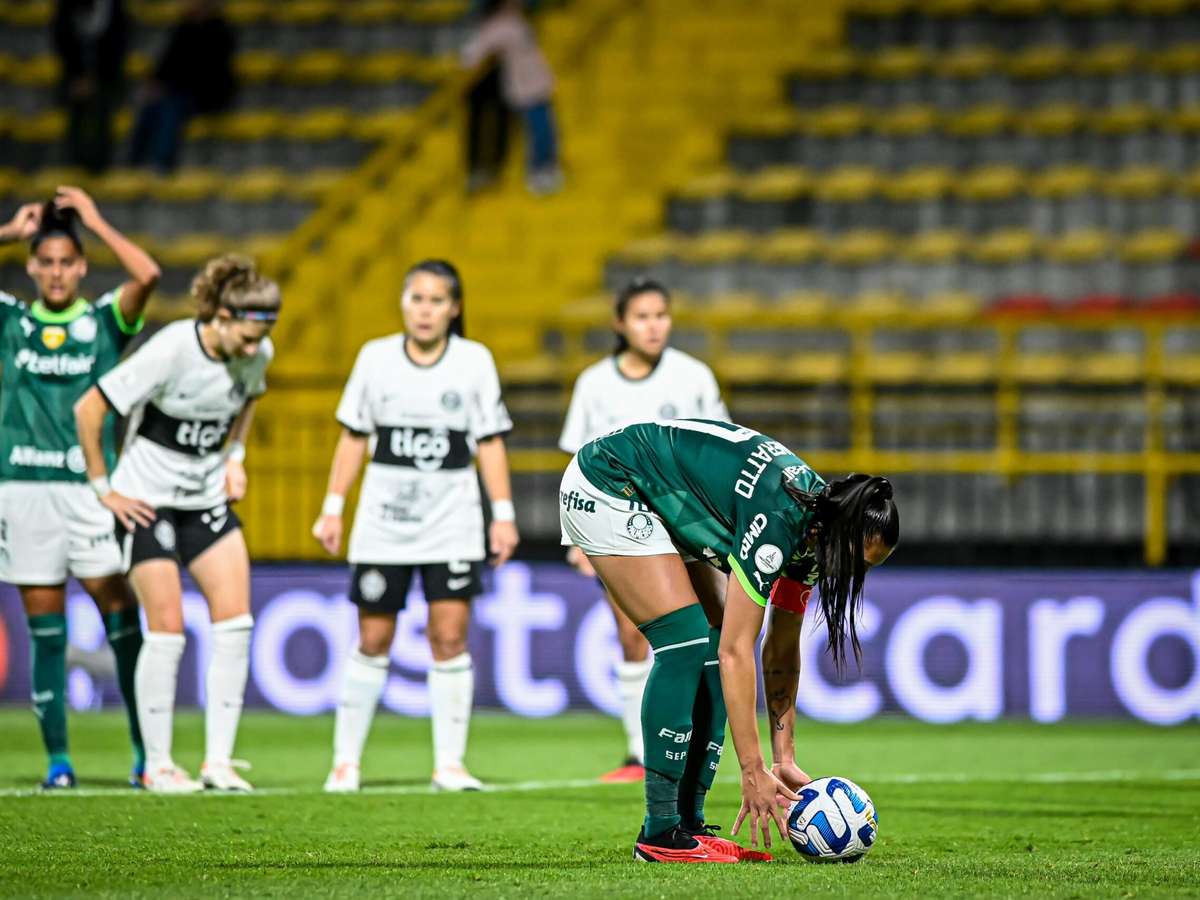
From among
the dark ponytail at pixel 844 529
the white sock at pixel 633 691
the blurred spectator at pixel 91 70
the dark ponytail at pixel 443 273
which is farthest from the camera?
the blurred spectator at pixel 91 70

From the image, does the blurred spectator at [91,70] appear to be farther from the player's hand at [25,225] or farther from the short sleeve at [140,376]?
the short sleeve at [140,376]

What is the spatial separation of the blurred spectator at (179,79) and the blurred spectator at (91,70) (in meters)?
0.28

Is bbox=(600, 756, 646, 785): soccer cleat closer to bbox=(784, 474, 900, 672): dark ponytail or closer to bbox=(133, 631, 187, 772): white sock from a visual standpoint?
bbox=(133, 631, 187, 772): white sock

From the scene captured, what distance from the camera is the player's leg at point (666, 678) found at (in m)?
6.10

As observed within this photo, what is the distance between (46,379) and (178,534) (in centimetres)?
86

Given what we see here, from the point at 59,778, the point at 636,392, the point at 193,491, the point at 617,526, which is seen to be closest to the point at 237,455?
the point at 193,491

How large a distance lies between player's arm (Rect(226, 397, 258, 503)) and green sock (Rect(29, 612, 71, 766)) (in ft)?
3.03

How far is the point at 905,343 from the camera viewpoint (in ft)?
50.0

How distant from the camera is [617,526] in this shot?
6.18m

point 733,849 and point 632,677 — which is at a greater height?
point 632,677

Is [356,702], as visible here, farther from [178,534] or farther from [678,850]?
[678,850]

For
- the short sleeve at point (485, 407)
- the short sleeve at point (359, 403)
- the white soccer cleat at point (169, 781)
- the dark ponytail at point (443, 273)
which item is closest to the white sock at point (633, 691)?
the short sleeve at point (485, 407)

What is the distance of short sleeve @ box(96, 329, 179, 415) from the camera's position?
7.94m

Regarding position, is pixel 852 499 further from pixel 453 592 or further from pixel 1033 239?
pixel 1033 239
